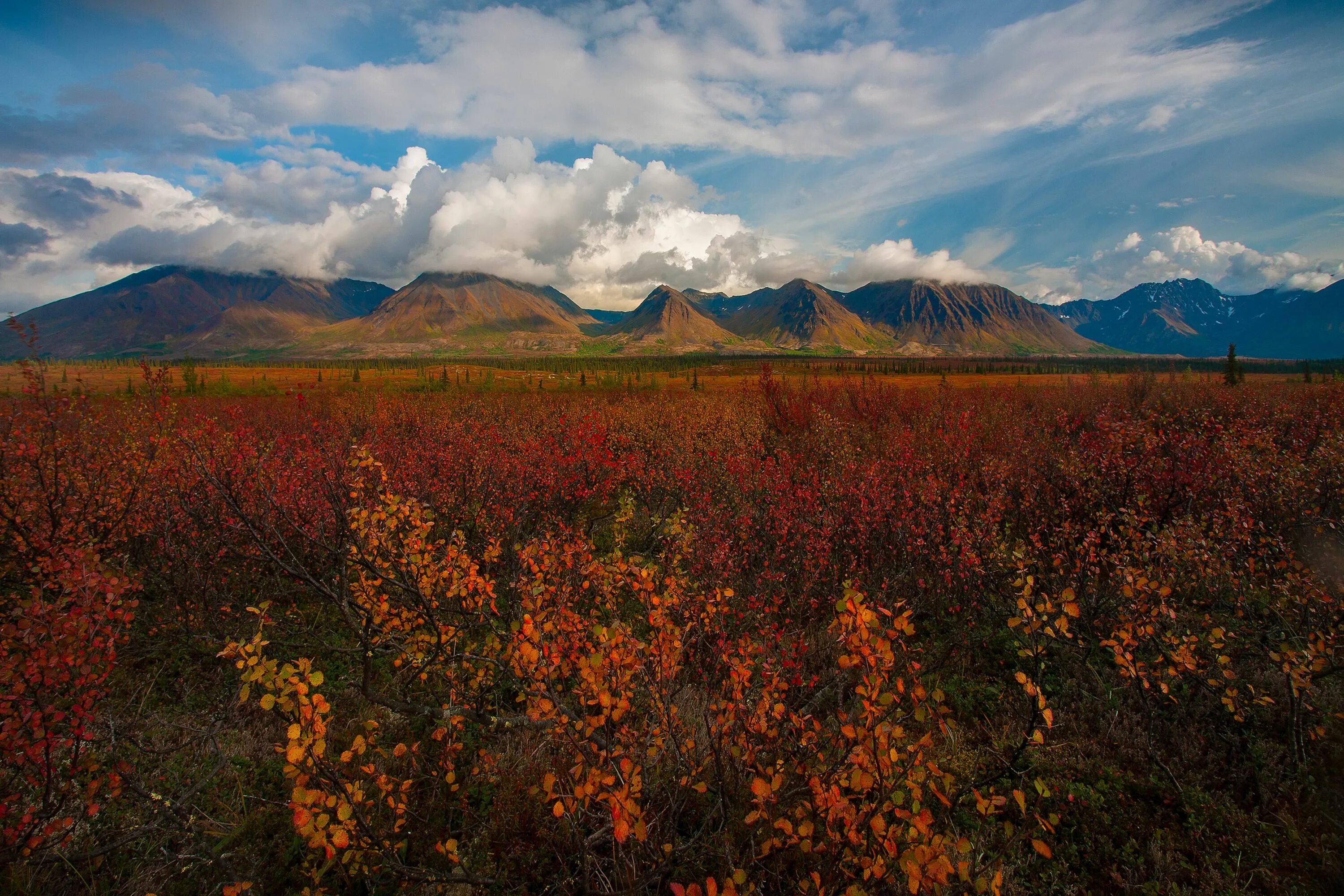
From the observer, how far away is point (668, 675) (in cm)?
421

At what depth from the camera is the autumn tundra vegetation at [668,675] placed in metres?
3.81

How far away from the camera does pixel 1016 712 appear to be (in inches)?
265

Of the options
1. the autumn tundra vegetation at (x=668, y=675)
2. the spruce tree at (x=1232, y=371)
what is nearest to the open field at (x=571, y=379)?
the spruce tree at (x=1232, y=371)

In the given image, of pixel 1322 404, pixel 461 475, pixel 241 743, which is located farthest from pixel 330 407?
pixel 1322 404

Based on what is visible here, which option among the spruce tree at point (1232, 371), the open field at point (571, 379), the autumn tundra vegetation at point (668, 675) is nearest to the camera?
the autumn tundra vegetation at point (668, 675)

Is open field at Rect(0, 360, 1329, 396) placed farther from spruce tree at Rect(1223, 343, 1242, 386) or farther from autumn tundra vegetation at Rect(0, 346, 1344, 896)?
autumn tundra vegetation at Rect(0, 346, 1344, 896)

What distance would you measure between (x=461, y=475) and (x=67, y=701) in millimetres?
6132

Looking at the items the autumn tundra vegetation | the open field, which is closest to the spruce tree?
the open field

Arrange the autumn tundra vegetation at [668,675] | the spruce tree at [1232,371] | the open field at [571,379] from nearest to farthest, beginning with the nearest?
the autumn tundra vegetation at [668,675] < the spruce tree at [1232,371] < the open field at [571,379]

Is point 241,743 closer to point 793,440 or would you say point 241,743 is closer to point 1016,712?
point 1016,712

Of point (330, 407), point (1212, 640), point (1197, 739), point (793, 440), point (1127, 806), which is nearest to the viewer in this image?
point (1212, 640)

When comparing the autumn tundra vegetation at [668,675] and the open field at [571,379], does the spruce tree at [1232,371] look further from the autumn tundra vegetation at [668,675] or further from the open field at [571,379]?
the autumn tundra vegetation at [668,675]

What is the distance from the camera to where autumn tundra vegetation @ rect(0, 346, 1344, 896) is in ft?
12.5

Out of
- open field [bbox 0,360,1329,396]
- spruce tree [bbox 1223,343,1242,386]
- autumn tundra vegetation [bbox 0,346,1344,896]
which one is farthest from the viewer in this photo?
open field [bbox 0,360,1329,396]
